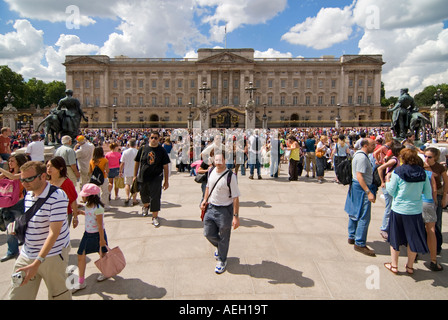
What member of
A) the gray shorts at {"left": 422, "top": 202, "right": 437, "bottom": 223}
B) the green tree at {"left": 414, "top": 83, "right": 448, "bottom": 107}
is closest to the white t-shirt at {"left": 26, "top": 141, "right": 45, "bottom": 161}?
the gray shorts at {"left": 422, "top": 202, "right": 437, "bottom": 223}

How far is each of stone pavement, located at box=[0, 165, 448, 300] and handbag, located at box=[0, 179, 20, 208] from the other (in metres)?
0.93

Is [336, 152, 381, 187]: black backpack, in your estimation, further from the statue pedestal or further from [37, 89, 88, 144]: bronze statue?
the statue pedestal

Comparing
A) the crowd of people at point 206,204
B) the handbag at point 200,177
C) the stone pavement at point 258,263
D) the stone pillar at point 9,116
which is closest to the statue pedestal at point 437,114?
the stone pavement at point 258,263

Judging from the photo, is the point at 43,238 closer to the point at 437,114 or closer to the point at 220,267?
the point at 220,267

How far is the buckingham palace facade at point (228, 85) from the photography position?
67.7 metres

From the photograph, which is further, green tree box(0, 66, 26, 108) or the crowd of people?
green tree box(0, 66, 26, 108)

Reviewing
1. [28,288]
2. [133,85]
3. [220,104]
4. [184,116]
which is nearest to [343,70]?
[220,104]

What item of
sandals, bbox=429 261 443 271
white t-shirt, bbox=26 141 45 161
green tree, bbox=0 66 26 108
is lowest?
sandals, bbox=429 261 443 271

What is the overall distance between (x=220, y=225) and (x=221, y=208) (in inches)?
9.7

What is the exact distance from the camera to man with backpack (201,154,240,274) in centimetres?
443

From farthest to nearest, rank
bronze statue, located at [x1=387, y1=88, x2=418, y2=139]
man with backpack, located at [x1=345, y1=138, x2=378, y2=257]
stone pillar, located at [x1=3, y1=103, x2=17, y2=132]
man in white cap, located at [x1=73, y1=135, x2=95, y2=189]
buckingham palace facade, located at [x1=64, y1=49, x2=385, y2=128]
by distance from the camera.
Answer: buckingham palace facade, located at [x1=64, y1=49, x2=385, y2=128] < stone pillar, located at [x1=3, y1=103, x2=17, y2=132] < bronze statue, located at [x1=387, y1=88, x2=418, y2=139] < man in white cap, located at [x1=73, y1=135, x2=95, y2=189] < man with backpack, located at [x1=345, y1=138, x2=378, y2=257]

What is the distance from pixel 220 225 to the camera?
4.44m

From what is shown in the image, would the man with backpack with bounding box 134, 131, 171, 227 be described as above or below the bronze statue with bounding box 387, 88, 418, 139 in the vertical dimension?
below

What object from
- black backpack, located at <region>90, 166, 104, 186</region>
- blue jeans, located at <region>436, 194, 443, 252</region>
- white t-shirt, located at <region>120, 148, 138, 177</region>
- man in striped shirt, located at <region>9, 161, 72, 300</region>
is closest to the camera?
man in striped shirt, located at <region>9, 161, 72, 300</region>
